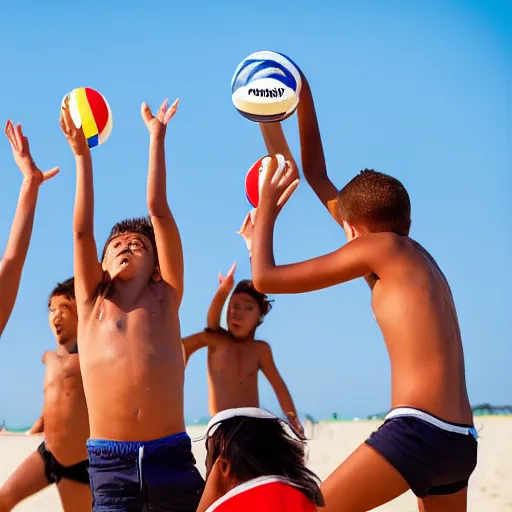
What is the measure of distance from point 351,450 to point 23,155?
9.94m

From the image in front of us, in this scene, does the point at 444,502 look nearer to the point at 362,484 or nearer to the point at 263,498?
the point at 362,484

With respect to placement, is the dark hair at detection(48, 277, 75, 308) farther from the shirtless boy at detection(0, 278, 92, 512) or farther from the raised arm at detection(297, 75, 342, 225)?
the raised arm at detection(297, 75, 342, 225)

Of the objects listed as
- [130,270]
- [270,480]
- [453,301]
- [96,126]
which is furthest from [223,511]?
[96,126]

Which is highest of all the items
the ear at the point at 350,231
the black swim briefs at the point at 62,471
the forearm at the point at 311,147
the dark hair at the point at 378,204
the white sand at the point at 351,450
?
the forearm at the point at 311,147

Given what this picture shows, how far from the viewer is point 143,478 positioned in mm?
5293

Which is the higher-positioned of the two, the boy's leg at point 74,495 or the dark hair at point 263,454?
the dark hair at point 263,454

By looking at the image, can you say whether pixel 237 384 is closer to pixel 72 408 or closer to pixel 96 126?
pixel 72 408

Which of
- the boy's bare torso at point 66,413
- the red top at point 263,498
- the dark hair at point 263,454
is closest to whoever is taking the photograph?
the red top at point 263,498

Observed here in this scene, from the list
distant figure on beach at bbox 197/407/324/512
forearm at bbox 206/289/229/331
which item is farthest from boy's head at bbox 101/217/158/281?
forearm at bbox 206/289/229/331

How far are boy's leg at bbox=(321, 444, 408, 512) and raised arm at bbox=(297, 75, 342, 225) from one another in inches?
69.4

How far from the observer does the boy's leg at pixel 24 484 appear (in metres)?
7.27

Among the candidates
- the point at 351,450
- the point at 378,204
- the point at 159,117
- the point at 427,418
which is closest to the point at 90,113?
the point at 159,117

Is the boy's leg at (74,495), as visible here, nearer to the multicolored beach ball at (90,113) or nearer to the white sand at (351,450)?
the multicolored beach ball at (90,113)

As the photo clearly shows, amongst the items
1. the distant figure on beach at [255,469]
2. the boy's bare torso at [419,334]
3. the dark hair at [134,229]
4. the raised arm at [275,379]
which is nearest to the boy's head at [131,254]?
the dark hair at [134,229]
